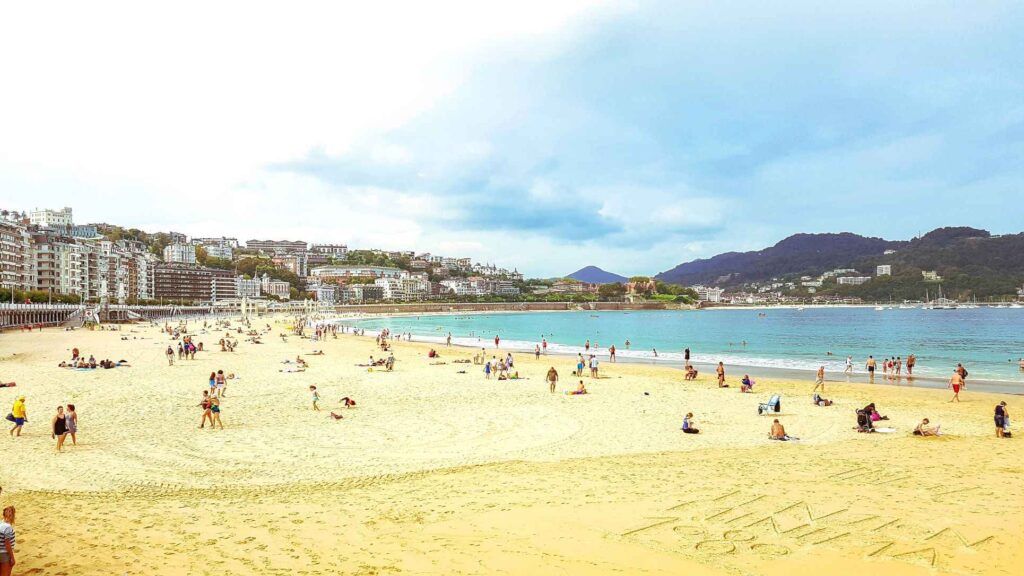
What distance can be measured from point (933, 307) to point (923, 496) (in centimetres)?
20775

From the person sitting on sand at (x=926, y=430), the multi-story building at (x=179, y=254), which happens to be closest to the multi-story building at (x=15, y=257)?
the multi-story building at (x=179, y=254)

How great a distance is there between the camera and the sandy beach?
6.32 metres

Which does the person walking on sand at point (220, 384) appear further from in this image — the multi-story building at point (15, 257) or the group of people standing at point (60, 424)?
the multi-story building at point (15, 257)

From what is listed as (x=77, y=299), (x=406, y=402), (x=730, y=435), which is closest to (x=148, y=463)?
(x=406, y=402)

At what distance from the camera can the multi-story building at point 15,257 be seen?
7481cm

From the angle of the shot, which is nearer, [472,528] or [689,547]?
[689,547]

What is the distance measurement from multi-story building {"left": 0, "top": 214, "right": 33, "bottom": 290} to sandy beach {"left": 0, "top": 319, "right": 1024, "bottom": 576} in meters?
75.4

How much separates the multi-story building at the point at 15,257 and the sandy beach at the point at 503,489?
7541 centimetres

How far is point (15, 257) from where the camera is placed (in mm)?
79250

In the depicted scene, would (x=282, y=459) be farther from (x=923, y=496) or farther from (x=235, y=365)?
(x=235, y=365)

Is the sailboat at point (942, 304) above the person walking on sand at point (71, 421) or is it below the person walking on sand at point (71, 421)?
below

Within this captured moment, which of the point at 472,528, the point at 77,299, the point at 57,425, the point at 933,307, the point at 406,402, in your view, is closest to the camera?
the point at 472,528

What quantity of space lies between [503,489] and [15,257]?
97.0 meters

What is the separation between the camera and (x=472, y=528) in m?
7.12
